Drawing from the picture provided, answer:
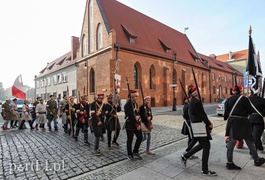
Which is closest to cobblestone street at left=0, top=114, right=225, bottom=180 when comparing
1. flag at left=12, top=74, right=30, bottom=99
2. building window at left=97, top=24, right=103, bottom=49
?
flag at left=12, top=74, right=30, bottom=99

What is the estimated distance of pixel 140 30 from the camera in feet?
88.1

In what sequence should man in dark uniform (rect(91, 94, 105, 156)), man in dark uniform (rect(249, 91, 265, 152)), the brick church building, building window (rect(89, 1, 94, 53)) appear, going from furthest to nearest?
building window (rect(89, 1, 94, 53)) → the brick church building → man in dark uniform (rect(91, 94, 105, 156)) → man in dark uniform (rect(249, 91, 265, 152))

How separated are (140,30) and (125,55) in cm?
682

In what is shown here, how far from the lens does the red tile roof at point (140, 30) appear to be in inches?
928

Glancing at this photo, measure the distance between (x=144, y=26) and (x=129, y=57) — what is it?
8.87 meters

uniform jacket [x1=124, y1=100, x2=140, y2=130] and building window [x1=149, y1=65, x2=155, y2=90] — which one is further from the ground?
building window [x1=149, y1=65, x2=155, y2=90]

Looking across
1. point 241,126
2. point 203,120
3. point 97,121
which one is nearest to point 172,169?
point 203,120

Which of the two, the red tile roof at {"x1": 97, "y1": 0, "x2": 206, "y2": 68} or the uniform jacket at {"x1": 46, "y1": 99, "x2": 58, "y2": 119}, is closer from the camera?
the uniform jacket at {"x1": 46, "y1": 99, "x2": 58, "y2": 119}

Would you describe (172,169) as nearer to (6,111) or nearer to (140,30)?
(6,111)

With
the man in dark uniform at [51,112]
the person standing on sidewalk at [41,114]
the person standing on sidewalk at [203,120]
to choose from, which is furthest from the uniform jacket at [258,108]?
the person standing on sidewalk at [41,114]

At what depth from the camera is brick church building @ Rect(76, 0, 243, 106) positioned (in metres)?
22.0

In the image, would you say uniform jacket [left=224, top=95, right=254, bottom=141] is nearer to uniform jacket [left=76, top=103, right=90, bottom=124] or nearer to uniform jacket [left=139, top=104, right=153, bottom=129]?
uniform jacket [left=139, top=104, right=153, bottom=129]

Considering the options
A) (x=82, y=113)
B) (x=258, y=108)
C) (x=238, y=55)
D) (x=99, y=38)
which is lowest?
(x=82, y=113)

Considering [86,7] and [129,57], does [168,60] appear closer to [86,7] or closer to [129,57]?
[129,57]
